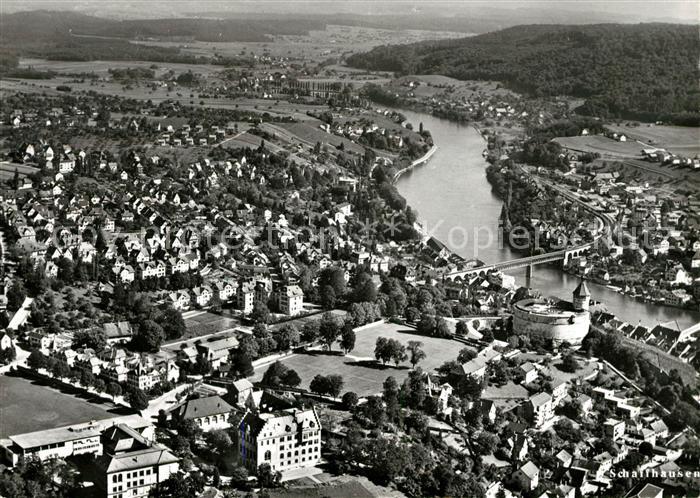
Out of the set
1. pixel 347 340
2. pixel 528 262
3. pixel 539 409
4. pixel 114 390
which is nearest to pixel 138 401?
pixel 114 390

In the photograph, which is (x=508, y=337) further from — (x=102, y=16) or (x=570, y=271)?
(x=102, y=16)

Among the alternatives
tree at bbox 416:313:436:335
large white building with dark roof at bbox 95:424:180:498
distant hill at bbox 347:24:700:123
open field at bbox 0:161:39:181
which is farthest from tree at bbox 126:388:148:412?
distant hill at bbox 347:24:700:123

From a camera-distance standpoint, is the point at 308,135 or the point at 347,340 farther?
the point at 308,135

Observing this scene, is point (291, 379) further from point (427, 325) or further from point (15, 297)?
point (15, 297)


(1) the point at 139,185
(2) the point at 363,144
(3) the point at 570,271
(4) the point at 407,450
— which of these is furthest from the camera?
(2) the point at 363,144

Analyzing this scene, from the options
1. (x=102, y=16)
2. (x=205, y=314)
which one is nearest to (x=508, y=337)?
(x=205, y=314)

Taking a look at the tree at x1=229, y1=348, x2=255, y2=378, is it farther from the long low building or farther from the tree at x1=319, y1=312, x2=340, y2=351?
the long low building

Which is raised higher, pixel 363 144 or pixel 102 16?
pixel 102 16
